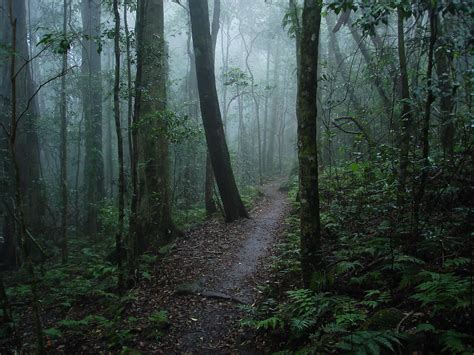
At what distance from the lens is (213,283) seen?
7.29 metres

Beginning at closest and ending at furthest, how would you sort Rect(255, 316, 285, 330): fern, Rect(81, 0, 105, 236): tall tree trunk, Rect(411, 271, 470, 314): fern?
A: Rect(411, 271, 470, 314): fern → Rect(255, 316, 285, 330): fern → Rect(81, 0, 105, 236): tall tree trunk

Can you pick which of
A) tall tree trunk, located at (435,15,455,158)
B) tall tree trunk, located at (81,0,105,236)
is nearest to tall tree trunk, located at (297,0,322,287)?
tall tree trunk, located at (435,15,455,158)

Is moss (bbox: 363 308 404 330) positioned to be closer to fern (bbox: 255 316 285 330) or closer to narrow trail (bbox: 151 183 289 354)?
fern (bbox: 255 316 285 330)

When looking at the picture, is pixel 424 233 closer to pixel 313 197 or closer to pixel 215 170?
pixel 313 197

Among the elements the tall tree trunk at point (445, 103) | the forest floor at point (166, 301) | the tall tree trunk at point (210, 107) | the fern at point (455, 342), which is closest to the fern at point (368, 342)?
the fern at point (455, 342)

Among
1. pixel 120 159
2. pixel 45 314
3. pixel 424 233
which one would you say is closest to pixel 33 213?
pixel 45 314

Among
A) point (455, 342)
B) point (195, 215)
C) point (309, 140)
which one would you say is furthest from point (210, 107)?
point (455, 342)

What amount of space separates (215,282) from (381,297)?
3824 millimetres

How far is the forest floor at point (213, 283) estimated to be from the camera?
545 cm

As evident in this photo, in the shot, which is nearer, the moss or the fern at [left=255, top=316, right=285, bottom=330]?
the moss

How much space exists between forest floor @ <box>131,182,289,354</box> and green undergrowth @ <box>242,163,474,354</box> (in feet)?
1.47

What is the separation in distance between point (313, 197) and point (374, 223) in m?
2.77

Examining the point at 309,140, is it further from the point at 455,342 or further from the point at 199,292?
the point at 199,292

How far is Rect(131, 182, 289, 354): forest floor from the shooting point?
5.45 metres
